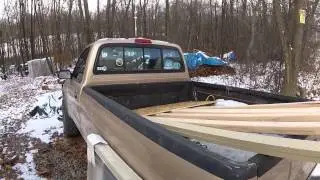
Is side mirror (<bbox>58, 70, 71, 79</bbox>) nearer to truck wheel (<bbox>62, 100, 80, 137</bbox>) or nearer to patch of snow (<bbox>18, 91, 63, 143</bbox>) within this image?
truck wheel (<bbox>62, 100, 80, 137</bbox>)

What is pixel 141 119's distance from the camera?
9.10 feet

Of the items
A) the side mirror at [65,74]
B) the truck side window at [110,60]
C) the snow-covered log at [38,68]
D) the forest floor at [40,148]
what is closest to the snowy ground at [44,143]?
the forest floor at [40,148]

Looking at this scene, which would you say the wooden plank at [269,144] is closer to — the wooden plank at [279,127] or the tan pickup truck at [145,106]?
the tan pickup truck at [145,106]

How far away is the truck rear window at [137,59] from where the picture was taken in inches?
235

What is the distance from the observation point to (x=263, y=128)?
2.79 metres

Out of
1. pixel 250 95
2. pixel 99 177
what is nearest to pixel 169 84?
pixel 250 95

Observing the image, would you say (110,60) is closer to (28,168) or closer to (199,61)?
(28,168)

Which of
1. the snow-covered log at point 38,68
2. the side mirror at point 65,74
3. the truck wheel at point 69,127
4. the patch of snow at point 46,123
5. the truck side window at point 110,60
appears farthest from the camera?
the snow-covered log at point 38,68

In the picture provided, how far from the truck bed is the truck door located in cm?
46

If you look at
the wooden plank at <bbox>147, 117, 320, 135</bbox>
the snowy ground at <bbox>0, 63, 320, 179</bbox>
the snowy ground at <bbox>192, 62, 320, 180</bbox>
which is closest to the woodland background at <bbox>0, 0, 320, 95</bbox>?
the snowy ground at <bbox>192, 62, 320, 180</bbox>

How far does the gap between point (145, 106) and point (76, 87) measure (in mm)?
1115

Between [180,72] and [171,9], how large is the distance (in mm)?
28214

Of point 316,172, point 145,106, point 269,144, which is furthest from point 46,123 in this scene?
point 269,144

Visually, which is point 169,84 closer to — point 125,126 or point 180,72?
point 180,72
